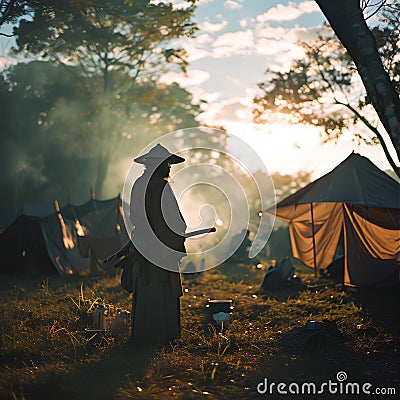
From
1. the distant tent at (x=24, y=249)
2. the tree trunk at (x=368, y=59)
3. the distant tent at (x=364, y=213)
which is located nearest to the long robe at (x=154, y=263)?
the tree trunk at (x=368, y=59)

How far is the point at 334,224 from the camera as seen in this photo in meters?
14.7

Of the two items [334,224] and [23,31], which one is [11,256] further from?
[334,224]

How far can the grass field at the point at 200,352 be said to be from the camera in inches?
199

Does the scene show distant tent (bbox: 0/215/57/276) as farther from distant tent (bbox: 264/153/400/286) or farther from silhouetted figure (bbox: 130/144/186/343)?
silhouetted figure (bbox: 130/144/186/343)

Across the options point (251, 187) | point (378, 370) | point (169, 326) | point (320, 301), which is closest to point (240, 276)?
point (320, 301)

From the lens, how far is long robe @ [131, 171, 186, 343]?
680 cm

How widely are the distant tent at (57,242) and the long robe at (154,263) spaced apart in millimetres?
8440

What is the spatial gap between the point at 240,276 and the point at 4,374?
37.3 ft

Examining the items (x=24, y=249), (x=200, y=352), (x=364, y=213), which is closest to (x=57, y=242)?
(x=24, y=249)

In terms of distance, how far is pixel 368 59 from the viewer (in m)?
6.61

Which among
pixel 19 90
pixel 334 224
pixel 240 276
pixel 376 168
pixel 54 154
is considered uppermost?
pixel 19 90

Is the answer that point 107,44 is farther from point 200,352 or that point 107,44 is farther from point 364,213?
point 200,352

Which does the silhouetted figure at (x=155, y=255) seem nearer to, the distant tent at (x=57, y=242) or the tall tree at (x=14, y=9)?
the tall tree at (x=14, y=9)

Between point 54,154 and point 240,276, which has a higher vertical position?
point 54,154
